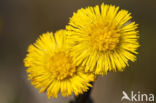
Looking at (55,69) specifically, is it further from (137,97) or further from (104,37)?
(137,97)

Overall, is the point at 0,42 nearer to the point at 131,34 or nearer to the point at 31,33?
the point at 31,33

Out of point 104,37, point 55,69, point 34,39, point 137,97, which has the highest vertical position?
point 34,39

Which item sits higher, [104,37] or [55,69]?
[104,37]

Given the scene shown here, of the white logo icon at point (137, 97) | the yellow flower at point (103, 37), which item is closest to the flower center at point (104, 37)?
the yellow flower at point (103, 37)

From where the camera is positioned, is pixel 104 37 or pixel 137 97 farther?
pixel 137 97

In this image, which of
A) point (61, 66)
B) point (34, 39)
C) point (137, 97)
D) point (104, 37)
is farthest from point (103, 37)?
point (34, 39)
